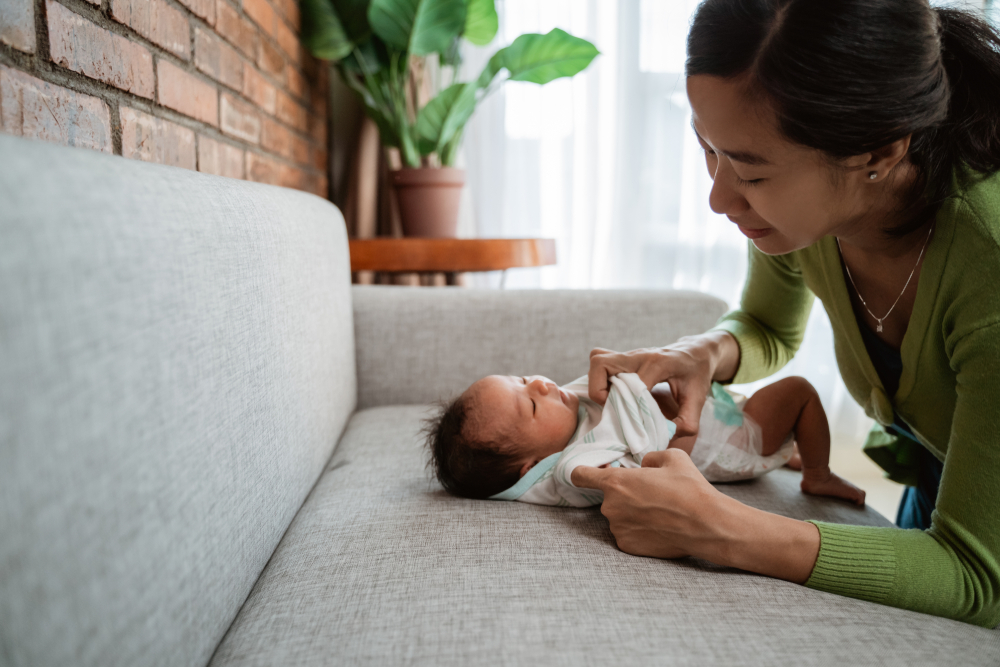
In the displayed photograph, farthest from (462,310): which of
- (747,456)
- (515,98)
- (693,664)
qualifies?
(515,98)

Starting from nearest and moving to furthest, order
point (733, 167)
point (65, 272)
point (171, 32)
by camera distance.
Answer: point (65, 272)
point (733, 167)
point (171, 32)

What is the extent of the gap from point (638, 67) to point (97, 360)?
2482 mm

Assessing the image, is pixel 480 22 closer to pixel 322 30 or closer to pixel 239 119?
pixel 322 30

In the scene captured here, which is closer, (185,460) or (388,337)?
(185,460)

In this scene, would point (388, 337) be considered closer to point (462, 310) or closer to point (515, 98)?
point (462, 310)

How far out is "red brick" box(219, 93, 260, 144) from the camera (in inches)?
53.9

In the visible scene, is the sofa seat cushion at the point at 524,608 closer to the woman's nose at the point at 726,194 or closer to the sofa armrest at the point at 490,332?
the woman's nose at the point at 726,194

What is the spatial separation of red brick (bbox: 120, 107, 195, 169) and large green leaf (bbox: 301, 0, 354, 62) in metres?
0.85

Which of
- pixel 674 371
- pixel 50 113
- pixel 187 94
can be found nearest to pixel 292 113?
pixel 187 94

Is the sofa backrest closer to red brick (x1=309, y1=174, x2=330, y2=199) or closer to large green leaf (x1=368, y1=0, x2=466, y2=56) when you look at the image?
large green leaf (x1=368, y1=0, x2=466, y2=56)

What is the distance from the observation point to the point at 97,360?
45 centimetres

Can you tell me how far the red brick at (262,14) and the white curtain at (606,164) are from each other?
36.6 inches

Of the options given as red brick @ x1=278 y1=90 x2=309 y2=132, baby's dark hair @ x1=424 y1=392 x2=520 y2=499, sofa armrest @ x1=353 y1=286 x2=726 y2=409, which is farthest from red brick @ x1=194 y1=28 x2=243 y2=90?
baby's dark hair @ x1=424 y1=392 x2=520 y2=499

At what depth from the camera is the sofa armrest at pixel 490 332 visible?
1.52 metres
